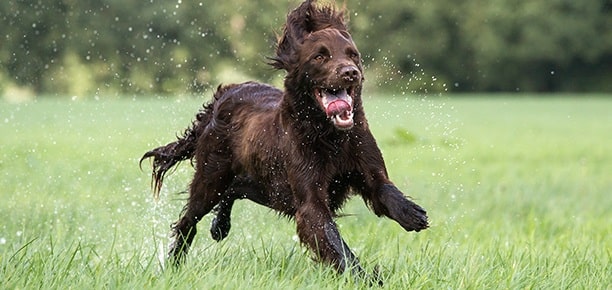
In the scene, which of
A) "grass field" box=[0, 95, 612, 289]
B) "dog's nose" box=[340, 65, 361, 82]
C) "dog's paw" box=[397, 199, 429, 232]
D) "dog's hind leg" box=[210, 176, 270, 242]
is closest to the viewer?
"grass field" box=[0, 95, 612, 289]

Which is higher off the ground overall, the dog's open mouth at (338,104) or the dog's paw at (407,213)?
the dog's open mouth at (338,104)

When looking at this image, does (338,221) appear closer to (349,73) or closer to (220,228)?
(220,228)

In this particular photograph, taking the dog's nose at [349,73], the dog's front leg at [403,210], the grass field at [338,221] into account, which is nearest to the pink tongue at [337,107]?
the dog's nose at [349,73]

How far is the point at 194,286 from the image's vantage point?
12.3ft

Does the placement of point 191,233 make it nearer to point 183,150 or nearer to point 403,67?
point 183,150

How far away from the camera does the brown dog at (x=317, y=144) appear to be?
4328 millimetres

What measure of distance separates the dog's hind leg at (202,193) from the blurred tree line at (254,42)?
34352 millimetres

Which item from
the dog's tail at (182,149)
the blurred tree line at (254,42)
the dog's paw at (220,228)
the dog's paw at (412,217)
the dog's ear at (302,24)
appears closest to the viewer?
the dog's paw at (412,217)

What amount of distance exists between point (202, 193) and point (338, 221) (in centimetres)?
156

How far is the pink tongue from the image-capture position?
4.29m

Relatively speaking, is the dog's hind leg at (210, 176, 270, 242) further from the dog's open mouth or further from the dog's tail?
the dog's open mouth

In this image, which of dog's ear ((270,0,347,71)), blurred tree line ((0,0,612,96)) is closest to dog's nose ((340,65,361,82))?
dog's ear ((270,0,347,71))

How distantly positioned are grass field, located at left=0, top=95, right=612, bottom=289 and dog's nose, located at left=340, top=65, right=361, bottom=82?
801 mm

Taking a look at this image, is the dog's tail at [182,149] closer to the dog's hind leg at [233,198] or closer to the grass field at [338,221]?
the grass field at [338,221]
